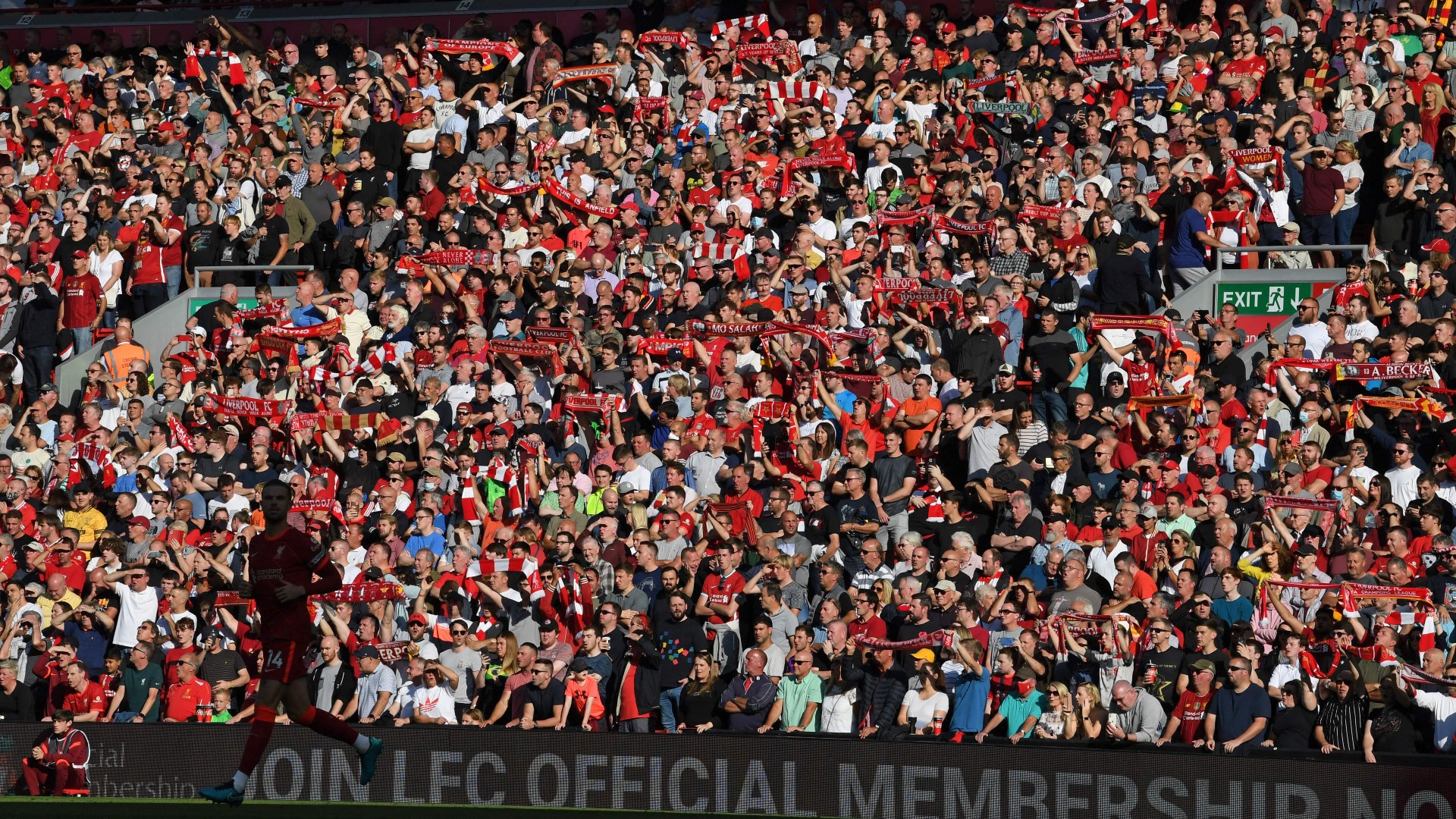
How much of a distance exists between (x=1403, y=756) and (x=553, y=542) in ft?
27.2

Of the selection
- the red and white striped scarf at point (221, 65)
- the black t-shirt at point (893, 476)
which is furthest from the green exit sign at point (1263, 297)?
the red and white striped scarf at point (221, 65)

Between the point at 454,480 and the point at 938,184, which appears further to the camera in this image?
the point at 938,184

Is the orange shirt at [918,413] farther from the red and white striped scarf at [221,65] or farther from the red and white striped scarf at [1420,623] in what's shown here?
the red and white striped scarf at [221,65]

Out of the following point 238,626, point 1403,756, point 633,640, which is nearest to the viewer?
point 1403,756

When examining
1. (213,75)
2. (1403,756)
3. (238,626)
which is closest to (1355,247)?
(1403,756)

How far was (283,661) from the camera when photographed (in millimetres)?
11852

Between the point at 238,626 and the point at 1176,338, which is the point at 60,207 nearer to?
the point at 238,626

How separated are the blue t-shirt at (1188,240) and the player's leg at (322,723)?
1113 centimetres

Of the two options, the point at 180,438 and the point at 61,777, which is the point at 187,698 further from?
the point at 180,438

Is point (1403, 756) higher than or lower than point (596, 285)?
lower

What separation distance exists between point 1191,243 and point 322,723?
11596mm

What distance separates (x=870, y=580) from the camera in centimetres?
1742

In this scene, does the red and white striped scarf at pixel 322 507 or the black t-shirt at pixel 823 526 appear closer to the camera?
the black t-shirt at pixel 823 526

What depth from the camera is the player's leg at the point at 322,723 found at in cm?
1178
